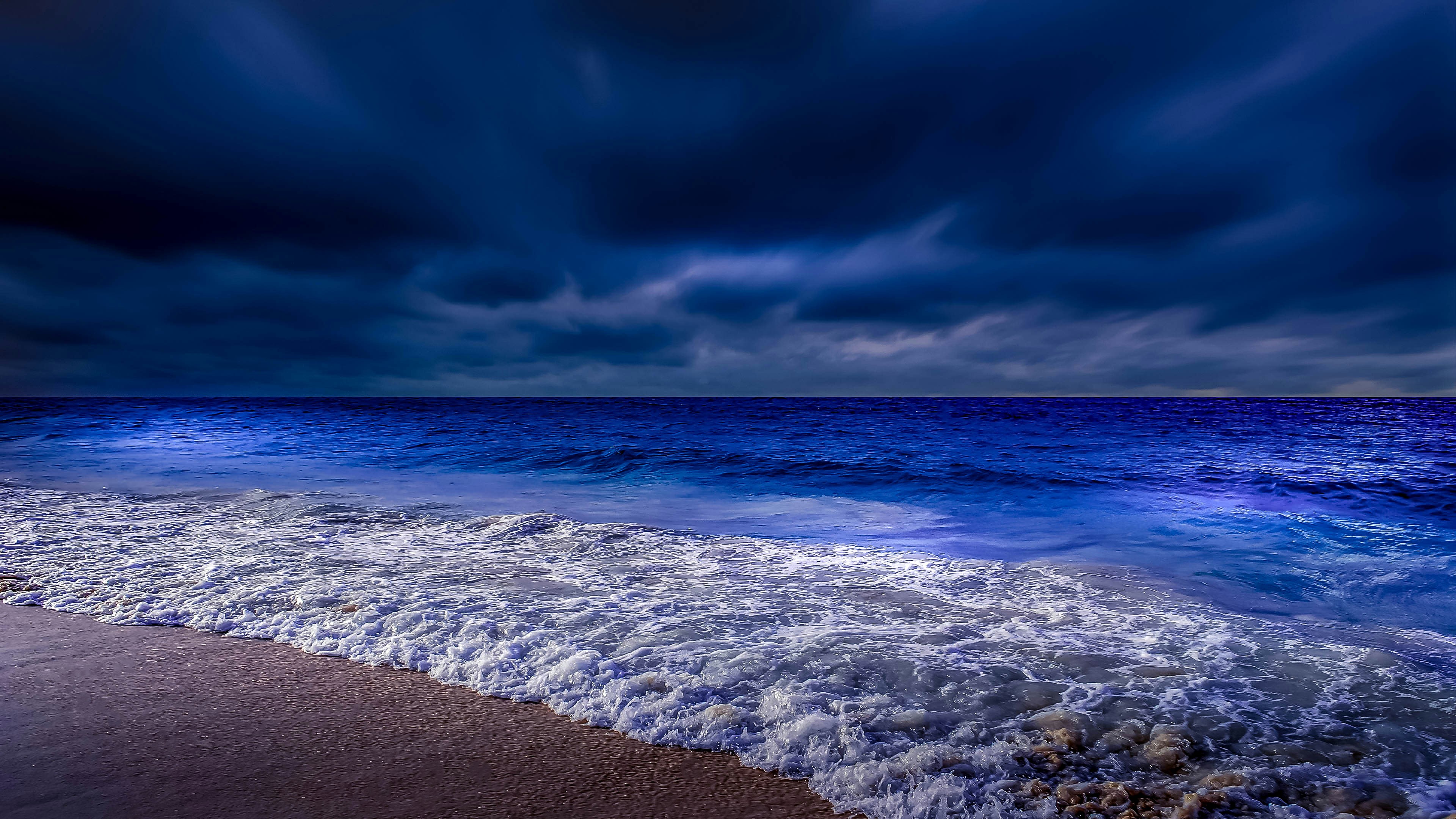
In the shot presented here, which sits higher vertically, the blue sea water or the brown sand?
the brown sand

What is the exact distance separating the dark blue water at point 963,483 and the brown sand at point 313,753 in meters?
6.06

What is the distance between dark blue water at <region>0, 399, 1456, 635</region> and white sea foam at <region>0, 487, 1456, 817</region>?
6.02 ft

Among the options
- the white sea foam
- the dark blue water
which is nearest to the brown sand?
the white sea foam

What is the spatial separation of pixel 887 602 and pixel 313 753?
4.46m

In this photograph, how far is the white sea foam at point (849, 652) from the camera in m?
3.09

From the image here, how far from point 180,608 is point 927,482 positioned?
538 inches

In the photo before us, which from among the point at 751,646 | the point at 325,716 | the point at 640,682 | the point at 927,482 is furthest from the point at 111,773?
the point at 927,482

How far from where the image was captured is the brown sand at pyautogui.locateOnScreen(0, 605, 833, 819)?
2.60 meters

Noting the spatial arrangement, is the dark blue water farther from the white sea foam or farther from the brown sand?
the brown sand

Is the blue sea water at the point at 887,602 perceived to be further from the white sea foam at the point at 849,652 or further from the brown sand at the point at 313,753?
the brown sand at the point at 313,753

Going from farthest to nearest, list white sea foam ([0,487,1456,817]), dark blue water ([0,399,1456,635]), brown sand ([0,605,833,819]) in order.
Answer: dark blue water ([0,399,1456,635]), white sea foam ([0,487,1456,817]), brown sand ([0,605,833,819])

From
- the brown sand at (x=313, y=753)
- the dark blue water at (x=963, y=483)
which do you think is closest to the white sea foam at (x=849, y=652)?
the brown sand at (x=313, y=753)

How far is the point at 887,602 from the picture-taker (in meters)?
5.76

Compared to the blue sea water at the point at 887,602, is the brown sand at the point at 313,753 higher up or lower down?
higher up
